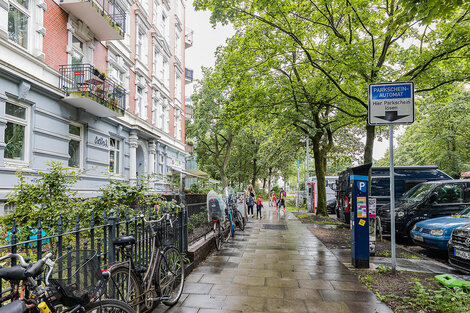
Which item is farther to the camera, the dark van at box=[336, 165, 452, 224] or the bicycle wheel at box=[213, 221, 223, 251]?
the dark van at box=[336, 165, 452, 224]

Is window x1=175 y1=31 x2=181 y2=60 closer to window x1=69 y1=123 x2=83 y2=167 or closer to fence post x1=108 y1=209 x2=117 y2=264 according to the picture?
window x1=69 y1=123 x2=83 y2=167

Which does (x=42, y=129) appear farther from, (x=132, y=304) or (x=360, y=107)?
(x=360, y=107)

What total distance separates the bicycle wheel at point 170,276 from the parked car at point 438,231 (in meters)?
6.27

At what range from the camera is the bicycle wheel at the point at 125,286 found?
10.2ft

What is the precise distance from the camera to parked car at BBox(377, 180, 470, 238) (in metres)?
9.62

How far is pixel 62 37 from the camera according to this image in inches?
436

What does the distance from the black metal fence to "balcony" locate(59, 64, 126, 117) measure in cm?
730

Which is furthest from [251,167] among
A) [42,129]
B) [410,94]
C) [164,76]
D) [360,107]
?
[410,94]

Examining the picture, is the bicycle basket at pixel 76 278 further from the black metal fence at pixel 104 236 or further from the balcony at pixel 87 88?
the balcony at pixel 87 88

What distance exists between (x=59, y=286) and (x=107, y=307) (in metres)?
0.51

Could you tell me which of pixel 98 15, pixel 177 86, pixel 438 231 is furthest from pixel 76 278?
pixel 177 86

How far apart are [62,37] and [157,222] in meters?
9.75

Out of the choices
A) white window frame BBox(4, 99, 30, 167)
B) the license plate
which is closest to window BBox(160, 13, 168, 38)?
white window frame BBox(4, 99, 30, 167)

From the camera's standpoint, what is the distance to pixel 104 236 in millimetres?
3398
